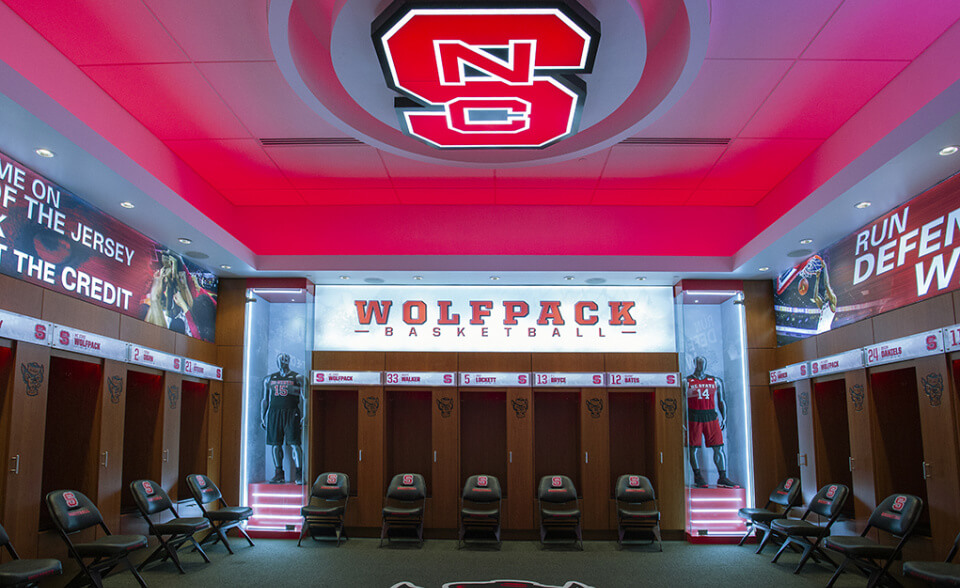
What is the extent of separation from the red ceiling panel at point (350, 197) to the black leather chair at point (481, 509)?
12.5 feet

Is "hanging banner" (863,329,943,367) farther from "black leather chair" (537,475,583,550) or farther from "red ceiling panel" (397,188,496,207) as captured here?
"red ceiling panel" (397,188,496,207)

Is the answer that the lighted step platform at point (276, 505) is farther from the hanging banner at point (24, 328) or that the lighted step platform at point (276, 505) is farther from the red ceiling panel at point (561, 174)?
the red ceiling panel at point (561, 174)

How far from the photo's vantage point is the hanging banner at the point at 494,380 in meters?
9.36

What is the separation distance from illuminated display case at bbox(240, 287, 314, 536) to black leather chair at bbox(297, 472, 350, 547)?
0.72 ft

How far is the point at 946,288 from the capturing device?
573 centimetres

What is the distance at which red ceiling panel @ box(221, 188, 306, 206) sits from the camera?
8.71 metres

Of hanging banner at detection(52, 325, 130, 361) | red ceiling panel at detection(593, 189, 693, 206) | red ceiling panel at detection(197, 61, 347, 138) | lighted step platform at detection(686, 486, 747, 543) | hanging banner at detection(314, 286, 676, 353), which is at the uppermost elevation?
red ceiling panel at detection(197, 61, 347, 138)

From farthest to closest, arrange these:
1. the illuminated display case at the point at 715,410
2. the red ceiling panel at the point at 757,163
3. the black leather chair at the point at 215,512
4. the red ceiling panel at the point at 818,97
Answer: the illuminated display case at the point at 715,410 → the black leather chair at the point at 215,512 → the red ceiling panel at the point at 757,163 → the red ceiling panel at the point at 818,97

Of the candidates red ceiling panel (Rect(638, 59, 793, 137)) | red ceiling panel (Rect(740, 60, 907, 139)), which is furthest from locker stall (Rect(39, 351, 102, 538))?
red ceiling panel (Rect(740, 60, 907, 139))

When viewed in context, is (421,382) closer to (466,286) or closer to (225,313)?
(466,286)

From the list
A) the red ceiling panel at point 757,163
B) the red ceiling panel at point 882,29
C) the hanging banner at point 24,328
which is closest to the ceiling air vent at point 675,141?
the red ceiling panel at point 757,163

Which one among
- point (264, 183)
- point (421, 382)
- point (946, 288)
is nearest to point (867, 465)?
point (946, 288)

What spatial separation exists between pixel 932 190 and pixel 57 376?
835 cm

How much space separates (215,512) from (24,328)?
336 centimetres
